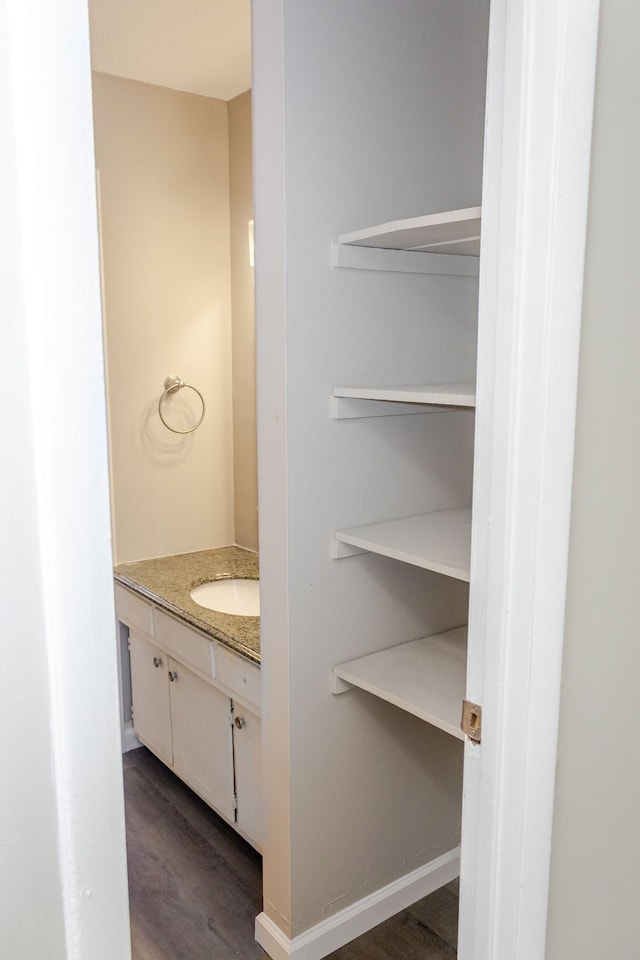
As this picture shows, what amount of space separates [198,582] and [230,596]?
125 mm

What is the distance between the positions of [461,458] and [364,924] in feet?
4.28

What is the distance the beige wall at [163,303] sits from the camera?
284 cm

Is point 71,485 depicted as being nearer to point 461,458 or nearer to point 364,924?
point 461,458

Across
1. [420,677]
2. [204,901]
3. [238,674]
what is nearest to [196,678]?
[238,674]

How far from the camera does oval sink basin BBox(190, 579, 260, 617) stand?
2.73m

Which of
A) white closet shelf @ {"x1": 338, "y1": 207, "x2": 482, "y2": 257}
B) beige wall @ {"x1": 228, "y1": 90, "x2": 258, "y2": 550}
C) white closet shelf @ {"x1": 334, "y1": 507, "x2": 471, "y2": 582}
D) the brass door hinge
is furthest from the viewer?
beige wall @ {"x1": 228, "y1": 90, "x2": 258, "y2": 550}

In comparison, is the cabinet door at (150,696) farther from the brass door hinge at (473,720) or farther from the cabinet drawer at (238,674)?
the brass door hinge at (473,720)

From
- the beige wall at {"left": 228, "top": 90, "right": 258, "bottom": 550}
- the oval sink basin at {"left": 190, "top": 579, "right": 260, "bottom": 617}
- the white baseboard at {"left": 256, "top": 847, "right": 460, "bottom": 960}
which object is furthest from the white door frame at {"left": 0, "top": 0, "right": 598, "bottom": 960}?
the beige wall at {"left": 228, "top": 90, "right": 258, "bottom": 550}

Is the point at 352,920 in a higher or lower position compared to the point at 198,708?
lower

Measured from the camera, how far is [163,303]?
300cm

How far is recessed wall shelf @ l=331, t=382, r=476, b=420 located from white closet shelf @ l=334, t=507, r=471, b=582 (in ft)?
0.94

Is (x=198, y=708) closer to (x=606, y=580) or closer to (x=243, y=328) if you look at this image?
(x=243, y=328)

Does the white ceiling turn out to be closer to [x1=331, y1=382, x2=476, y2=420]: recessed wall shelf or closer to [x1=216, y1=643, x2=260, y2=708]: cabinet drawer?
[x1=331, y1=382, x2=476, y2=420]: recessed wall shelf

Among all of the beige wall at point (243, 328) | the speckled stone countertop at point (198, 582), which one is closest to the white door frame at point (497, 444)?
the speckled stone countertop at point (198, 582)
